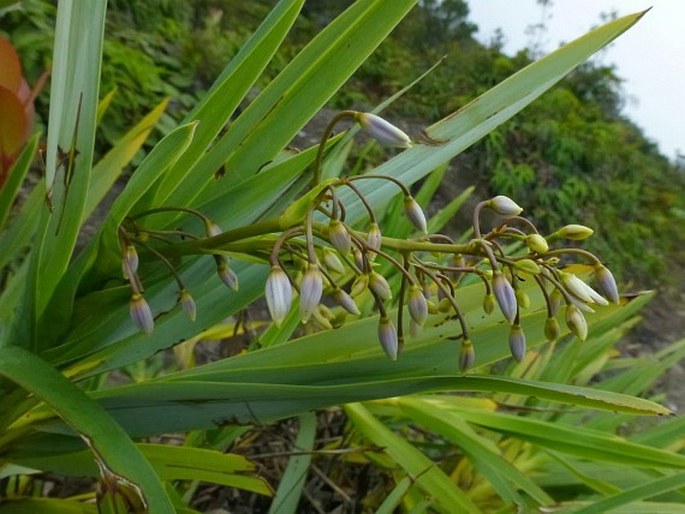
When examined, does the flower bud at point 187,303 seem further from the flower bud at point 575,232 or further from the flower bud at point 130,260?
the flower bud at point 575,232

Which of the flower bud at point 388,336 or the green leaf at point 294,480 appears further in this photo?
the green leaf at point 294,480

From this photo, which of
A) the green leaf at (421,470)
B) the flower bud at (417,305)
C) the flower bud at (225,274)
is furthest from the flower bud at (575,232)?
the green leaf at (421,470)

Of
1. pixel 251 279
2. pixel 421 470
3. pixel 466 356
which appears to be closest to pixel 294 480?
pixel 421 470

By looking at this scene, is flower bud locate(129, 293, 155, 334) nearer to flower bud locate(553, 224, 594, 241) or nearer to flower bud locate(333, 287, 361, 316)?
flower bud locate(333, 287, 361, 316)

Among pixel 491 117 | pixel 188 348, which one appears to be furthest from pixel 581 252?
pixel 188 348

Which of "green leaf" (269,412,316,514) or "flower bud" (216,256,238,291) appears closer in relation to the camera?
"flower bud" (216,256,238,291)

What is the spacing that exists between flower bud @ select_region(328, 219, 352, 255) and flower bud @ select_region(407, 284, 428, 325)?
51 mm

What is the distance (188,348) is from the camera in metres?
0.99

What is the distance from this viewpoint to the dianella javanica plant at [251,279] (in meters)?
0.45

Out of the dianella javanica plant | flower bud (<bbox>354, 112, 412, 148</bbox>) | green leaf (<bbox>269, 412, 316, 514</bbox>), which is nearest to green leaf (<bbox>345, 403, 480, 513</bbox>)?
green leaf (<bbox>269, 412, 316, 514</bbox>)

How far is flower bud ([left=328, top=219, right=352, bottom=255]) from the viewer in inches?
16.2

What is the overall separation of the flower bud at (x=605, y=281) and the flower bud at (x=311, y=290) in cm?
17

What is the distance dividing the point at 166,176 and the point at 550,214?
335cm

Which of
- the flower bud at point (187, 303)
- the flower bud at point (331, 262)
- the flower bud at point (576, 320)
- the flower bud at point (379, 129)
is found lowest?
the flower bud at point (187, 303)
